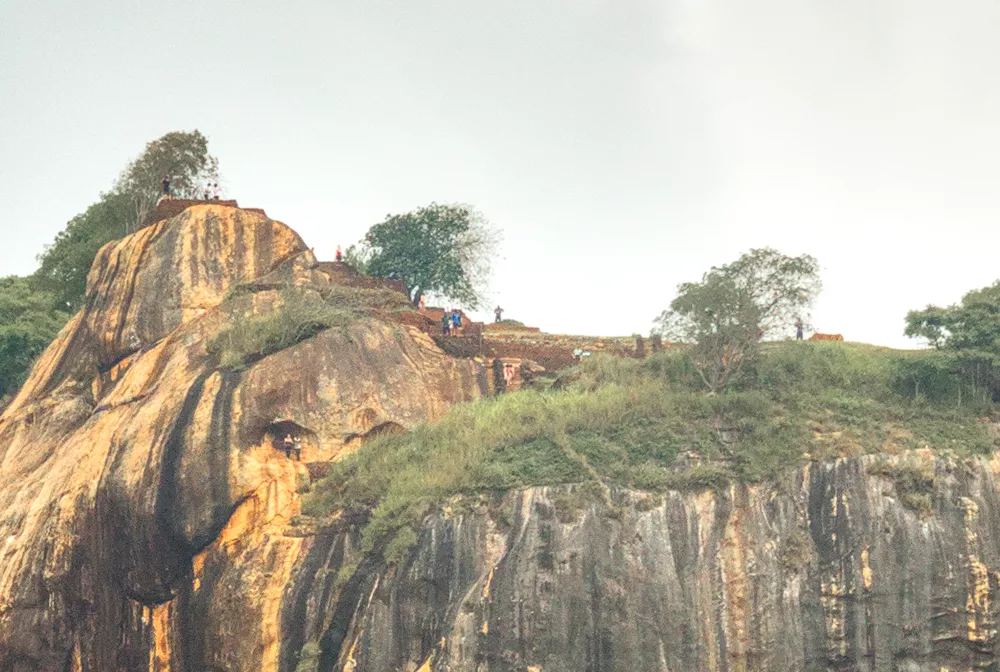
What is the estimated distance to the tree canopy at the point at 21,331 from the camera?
3831cm

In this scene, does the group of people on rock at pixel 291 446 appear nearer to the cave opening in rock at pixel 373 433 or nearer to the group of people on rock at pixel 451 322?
the cave opening in rock at pixel 373 433

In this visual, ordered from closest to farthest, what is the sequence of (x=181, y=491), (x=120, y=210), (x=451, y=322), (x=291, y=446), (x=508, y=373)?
(x=181, y=491), (x=291, y=446), (x=508, y=373), (x=451, y=322), (x=120, y=210)

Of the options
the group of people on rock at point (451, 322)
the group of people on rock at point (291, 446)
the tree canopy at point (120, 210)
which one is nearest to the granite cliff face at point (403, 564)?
the group of people on rock at point (291, 446)

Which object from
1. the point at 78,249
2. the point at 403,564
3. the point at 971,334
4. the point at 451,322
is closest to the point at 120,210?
the point at 78,249

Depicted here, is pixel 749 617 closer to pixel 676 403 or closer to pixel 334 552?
pixel 676 403

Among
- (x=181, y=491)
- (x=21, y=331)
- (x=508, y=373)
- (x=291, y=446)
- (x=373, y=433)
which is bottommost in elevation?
(x=181, y=491)

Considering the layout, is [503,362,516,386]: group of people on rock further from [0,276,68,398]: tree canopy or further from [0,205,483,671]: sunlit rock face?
[0,276,68,398]: tree canopy

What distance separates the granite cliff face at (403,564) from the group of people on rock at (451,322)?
103 inches

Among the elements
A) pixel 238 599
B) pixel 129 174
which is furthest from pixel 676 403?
pixel 129 174

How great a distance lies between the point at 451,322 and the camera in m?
31.3

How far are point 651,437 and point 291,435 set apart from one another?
7.34 m

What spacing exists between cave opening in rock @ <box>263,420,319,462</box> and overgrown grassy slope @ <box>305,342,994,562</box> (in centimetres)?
63

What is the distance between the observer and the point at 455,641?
68.3ft

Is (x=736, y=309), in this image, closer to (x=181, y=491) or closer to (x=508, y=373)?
(x=508, y=373)
